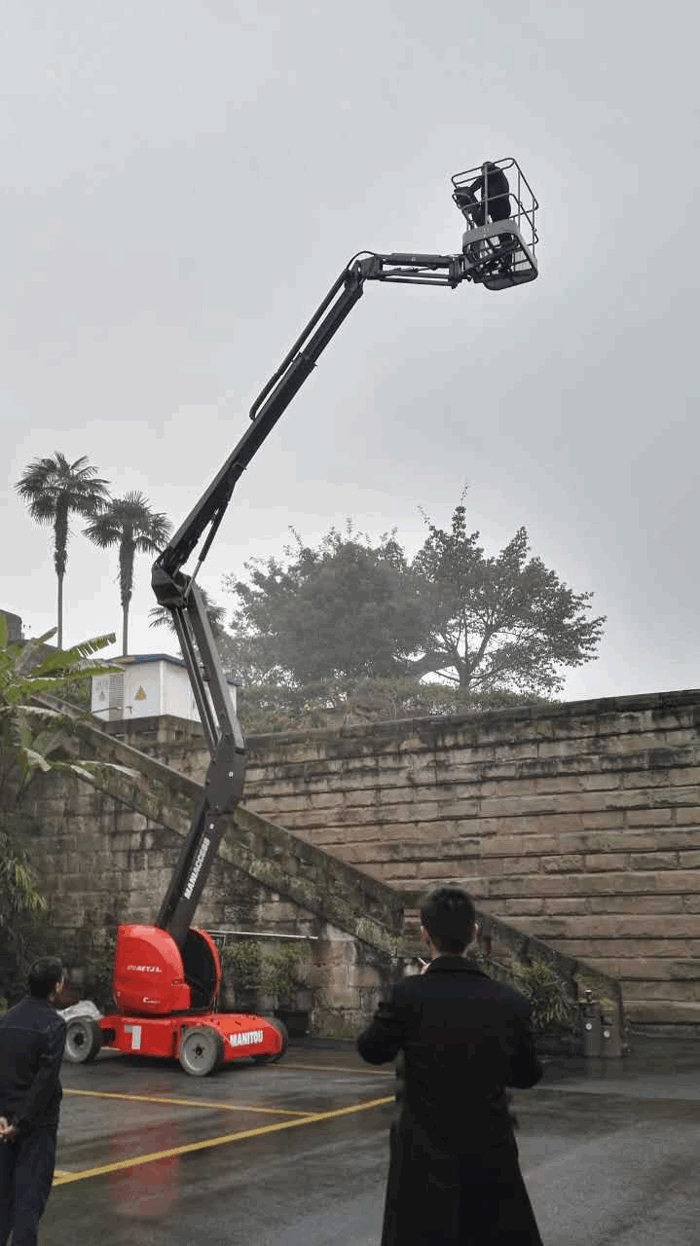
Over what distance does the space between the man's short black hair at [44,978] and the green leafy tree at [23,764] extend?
11156 millimetres

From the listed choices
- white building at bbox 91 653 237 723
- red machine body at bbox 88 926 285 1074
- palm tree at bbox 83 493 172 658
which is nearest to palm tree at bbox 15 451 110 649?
palm tree at bbox 83 493 172 658

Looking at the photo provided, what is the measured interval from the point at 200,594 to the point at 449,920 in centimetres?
1006

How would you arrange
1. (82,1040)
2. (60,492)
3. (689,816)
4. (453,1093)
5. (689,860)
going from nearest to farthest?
(453,1093) < (82,1040) < (689,860) < (689,816) < (60,492)

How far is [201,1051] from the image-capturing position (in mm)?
12516

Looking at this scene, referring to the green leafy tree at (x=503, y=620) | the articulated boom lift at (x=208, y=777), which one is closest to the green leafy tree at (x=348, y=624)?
the green leafy tree at (x=503, y=620)

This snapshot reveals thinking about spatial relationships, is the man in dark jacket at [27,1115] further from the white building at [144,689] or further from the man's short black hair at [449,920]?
the white building at [144,689]

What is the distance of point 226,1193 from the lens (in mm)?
7453

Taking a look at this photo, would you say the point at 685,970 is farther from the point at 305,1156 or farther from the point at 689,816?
the point at 305,1156

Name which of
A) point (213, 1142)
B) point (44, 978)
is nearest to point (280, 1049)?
point (213, 1142)

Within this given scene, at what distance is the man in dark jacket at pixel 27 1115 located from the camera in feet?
18.7

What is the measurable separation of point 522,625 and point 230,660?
51.0 feet

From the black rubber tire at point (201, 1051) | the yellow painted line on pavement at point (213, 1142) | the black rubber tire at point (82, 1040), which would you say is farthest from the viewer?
the black rubber tire at point (82, 1040)

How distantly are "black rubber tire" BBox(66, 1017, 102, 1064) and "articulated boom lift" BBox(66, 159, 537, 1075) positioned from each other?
12 mm

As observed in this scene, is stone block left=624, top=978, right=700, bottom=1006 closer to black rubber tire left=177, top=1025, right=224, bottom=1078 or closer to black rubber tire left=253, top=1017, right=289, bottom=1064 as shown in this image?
black rubber tire left=253, top=1017, right=289, bottom=1064
